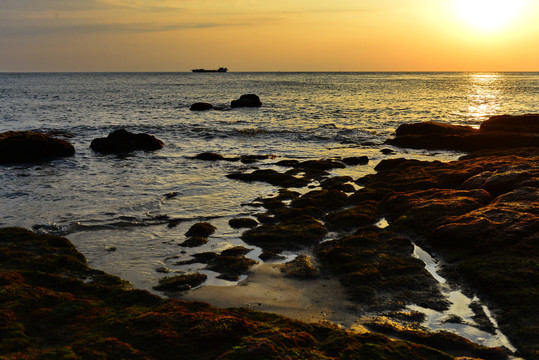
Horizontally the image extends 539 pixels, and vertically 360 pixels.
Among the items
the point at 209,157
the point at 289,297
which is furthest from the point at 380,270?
the point at 209,157

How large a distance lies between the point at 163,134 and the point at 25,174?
16.3m

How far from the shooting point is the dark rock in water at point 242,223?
41.0 feet

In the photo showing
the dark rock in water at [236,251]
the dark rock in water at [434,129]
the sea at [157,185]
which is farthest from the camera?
the dark rock in water at [434,129]

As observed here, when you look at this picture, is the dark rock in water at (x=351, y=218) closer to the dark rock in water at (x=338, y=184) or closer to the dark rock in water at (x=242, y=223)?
the dark rock in water at (x=242, y=223)

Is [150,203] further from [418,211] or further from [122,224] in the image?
[418,211]

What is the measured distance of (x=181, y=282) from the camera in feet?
28.6

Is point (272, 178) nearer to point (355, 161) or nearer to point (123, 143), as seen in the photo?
point (355, 161)

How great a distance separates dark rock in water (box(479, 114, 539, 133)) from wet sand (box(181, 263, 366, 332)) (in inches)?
953

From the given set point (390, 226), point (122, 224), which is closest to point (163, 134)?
point (122, 224)

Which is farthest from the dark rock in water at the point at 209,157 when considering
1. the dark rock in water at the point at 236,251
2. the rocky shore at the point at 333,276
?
the dark rock in water at the point at 236,251

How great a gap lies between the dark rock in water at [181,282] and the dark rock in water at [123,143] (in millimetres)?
19296

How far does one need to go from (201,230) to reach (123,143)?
16906mm

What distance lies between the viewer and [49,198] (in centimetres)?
1564

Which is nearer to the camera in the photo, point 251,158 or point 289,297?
point 289,297
